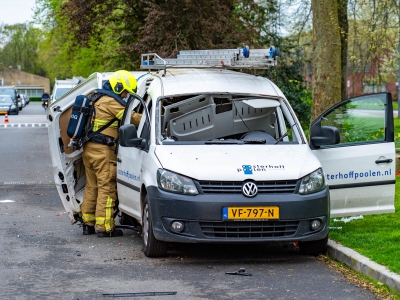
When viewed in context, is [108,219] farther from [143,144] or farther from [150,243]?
[150,243]

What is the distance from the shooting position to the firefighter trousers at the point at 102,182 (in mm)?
9812

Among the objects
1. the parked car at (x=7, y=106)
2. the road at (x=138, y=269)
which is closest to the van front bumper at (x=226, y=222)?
the road at (x=138, y=269)

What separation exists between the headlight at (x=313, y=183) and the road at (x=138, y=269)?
2.42 feet

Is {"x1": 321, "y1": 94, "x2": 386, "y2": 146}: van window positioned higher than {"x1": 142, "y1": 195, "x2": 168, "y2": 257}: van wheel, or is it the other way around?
{"x1": 321, "y1": 94, "x2": 386, "y2": 146}: van window

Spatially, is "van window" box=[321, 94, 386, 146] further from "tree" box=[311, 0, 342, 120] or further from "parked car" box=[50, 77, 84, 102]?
"parked car" box=[50, 77, 84, 102]

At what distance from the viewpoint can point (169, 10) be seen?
24016 mm

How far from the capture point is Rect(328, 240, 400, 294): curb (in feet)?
22.3

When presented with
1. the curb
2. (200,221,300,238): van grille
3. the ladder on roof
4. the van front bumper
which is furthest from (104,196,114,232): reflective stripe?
the curb

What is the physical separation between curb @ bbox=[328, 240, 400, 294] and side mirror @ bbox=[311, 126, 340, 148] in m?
1.05

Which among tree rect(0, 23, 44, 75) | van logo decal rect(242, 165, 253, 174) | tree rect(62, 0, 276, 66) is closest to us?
van logo decal rect(242, 165, 253, 174)

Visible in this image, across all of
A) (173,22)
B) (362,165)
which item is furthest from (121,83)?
(173,22)

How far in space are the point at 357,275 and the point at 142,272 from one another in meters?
1.98

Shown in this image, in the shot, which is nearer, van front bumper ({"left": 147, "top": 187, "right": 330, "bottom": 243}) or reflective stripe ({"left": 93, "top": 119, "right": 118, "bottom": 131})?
van front bumper ({"left": 147, "top": 187, "right": 330, "bottom": 243})

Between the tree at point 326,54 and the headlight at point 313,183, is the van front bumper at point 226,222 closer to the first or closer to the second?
the headlight at point 313,183
